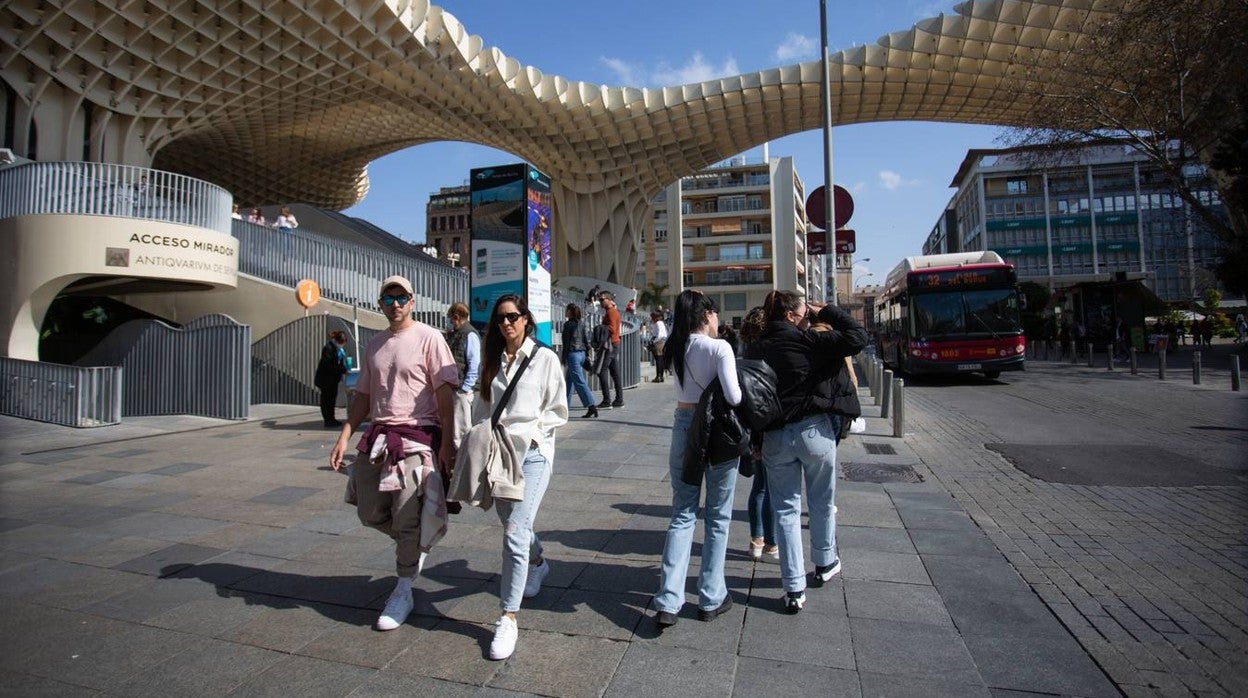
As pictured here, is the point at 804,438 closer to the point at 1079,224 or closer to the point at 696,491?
the point at 696,491

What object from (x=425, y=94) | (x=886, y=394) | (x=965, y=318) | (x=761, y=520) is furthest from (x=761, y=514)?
(x=425, y=94)

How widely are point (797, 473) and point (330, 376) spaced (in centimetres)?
846

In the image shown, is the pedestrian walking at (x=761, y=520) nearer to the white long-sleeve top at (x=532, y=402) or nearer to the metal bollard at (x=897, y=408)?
the white long-sleeve top at (x=532, y=402)

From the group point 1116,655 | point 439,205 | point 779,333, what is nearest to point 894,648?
point 1116,655

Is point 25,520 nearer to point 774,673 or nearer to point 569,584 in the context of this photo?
point 569,584

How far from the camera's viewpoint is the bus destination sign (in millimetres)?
15070

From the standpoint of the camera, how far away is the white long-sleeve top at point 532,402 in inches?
121

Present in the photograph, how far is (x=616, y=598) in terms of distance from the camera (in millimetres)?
3432

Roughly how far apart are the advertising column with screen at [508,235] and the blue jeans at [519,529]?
715 cm

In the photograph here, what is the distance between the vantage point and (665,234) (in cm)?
7256

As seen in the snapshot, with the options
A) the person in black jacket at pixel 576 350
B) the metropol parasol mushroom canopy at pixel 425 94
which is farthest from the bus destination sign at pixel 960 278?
the metropol parasol mushroom canopy at pixel 425 94

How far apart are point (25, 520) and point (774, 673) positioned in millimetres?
5636

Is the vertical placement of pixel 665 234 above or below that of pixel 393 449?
above

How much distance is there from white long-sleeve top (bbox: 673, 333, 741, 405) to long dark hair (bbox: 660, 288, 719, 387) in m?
0.03
